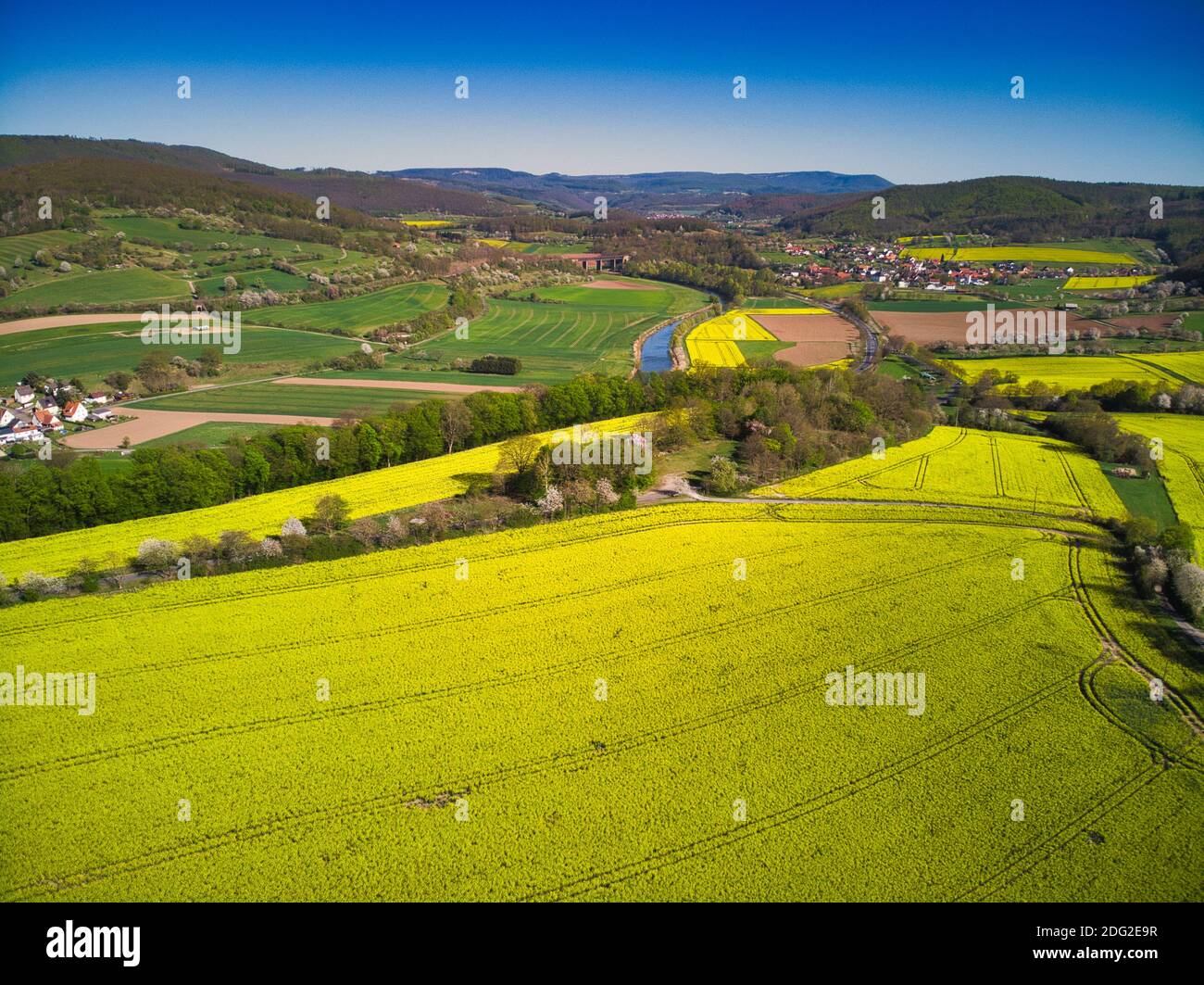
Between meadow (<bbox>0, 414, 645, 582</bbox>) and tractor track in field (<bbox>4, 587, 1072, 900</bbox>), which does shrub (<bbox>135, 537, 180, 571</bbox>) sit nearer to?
meadow (<bbox>0, 414, 645, 582</bbox>)

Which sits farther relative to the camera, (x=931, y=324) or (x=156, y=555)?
(x=931, y=324)

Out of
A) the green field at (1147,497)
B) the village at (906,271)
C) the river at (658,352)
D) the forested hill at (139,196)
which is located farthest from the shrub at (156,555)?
the village at (906,271)

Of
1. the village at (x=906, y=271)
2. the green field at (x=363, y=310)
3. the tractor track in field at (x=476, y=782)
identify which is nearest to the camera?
the tractor track in field at (x=476, y=782)

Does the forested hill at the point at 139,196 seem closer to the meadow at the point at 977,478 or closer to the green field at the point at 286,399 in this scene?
the green field at the point at 286,399

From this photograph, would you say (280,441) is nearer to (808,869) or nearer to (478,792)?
(478,792)

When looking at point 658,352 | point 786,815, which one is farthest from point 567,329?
point 786,815

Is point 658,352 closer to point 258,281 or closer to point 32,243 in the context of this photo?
point 258,281

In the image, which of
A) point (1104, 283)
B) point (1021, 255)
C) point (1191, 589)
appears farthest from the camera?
point (1021, 255)

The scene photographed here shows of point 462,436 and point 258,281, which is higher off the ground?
point 258,281
